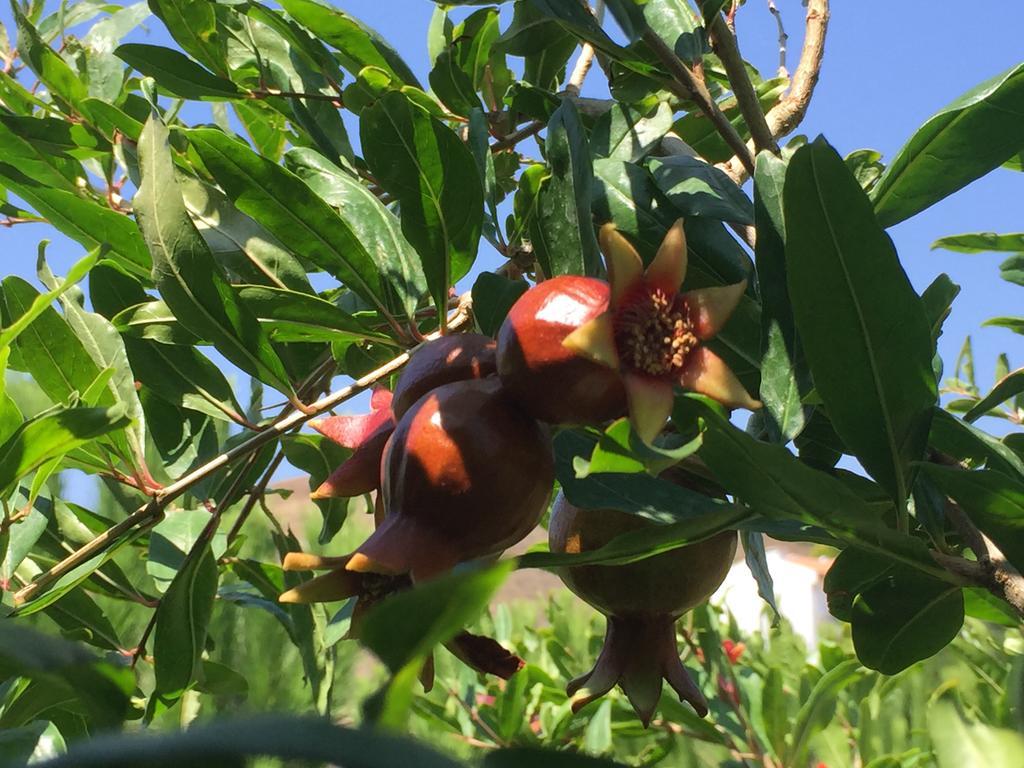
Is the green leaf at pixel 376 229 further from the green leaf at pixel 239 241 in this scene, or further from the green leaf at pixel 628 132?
the green leaf at pixel 628 132

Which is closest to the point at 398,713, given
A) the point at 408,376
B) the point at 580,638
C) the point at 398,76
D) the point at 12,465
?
the point at 408,376

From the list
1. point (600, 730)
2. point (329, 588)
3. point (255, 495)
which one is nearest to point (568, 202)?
point (329, 588)

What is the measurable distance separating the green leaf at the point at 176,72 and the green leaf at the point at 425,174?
455 mm

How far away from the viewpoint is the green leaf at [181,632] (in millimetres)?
855

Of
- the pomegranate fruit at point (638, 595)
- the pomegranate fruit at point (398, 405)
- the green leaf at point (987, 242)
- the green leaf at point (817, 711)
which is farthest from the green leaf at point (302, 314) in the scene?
the green leaf at point (817, 711)

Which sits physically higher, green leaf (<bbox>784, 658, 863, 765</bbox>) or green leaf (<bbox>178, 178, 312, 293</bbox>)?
green leaf (<bbox>178, 178, 312, 293</bbox>)

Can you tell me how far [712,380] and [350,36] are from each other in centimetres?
68

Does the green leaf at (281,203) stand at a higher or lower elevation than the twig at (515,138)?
lower

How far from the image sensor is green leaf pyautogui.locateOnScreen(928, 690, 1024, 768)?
13.0 inches

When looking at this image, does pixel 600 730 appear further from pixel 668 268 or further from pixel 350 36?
pixel 668 268

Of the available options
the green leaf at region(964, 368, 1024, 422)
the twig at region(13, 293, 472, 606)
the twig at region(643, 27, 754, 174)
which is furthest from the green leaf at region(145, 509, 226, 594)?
the green leaf at region(964, 368, 1024, 422)

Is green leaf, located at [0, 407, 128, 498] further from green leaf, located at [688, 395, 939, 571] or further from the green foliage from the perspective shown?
green leaf, located at [688, 395, 939, 571]

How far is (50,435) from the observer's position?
2.08 ft

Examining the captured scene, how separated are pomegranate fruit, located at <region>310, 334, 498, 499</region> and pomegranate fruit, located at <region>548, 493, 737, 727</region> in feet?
0.46
